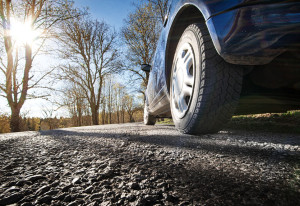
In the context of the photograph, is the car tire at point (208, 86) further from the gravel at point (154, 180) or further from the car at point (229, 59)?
the gravel at point (154, 180)

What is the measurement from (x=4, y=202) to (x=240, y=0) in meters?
1.54

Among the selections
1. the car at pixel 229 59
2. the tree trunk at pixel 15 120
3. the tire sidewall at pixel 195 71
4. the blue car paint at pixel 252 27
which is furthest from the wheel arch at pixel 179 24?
the tree trunk at pixel 15 120

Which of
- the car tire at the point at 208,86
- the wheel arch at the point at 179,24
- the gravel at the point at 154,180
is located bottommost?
the gravel at the point at 154,180

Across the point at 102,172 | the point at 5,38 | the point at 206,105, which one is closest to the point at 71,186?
the point at 102,172

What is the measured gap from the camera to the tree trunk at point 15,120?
27.8 feet

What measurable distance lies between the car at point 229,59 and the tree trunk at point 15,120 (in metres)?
10.2

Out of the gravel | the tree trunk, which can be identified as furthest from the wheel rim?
the tree trunk

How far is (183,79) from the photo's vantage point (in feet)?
5.44

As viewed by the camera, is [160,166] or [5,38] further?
[5,38]

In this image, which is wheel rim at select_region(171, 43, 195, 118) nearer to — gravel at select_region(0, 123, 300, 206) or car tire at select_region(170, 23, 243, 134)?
car tire at select_region(170, 23, 243, 134)

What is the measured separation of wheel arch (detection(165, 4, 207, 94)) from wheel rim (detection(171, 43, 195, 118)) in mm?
256

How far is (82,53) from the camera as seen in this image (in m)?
14.2

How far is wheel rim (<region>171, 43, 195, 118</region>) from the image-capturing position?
1.54 meters

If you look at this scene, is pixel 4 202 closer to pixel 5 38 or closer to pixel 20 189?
pixel 20 189
